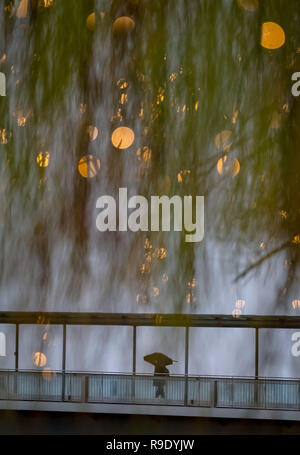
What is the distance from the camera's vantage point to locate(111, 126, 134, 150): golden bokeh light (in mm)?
2062

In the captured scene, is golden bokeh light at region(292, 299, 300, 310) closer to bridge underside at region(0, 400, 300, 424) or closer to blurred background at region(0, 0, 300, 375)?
blurred background at region(0, 0, 300, 375)

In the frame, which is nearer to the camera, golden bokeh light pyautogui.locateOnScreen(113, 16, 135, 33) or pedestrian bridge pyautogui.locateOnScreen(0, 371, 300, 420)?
golden bokeh light pyautogui.locateOnScreen(113, 16, 135, 33)

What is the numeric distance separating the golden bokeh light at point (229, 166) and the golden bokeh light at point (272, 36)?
0.42 m

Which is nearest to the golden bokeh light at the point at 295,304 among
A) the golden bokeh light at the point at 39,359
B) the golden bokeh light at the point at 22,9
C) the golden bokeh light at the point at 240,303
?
the golden bokeh light at the point at 240,303

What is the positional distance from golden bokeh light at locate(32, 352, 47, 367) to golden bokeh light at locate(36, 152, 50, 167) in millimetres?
736

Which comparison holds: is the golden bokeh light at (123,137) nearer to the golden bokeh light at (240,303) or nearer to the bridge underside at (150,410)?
the golden bokeh light at (240,303)

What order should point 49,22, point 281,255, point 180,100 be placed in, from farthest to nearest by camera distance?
point 49,22
point 180,100
point 281,255

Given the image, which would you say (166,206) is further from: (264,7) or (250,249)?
(264,7)

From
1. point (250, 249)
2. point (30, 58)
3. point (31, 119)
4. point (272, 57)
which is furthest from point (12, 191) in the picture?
point (272, 57)

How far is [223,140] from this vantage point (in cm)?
204

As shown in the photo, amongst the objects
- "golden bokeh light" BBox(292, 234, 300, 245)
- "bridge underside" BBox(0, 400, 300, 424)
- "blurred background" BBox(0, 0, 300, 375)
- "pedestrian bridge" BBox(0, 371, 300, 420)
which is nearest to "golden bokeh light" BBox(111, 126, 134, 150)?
"blurred background" BBox(0, 0, 300, 375)

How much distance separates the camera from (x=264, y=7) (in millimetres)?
2066

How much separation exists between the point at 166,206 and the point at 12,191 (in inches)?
23.6
